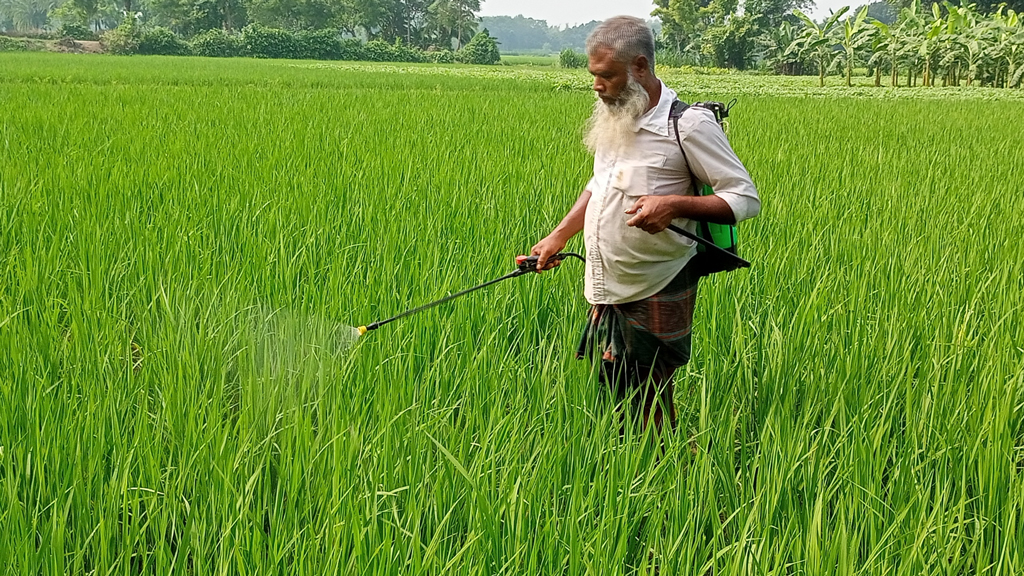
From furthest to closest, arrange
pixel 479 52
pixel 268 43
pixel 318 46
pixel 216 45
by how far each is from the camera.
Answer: pixel 479 52
pixel 318 46
pixel 268 43
pixel 216 45

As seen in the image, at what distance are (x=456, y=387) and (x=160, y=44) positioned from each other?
117ft

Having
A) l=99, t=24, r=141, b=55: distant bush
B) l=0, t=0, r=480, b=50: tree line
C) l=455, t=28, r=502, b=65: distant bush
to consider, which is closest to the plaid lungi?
l=99, t=24, r=141, b=55: distant bush

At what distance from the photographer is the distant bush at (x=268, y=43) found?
3597 cm

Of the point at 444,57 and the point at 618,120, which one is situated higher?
the point at 444,57

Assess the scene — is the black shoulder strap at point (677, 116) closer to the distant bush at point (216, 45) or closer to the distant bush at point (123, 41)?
the distant bush at point (123, 41)

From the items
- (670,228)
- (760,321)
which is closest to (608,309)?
(670,228)

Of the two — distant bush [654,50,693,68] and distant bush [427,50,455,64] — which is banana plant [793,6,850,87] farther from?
distant bush [427,50,455,64]

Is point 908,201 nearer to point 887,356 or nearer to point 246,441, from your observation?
point 887,356

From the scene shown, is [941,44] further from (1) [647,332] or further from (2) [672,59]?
(1) [647,332]

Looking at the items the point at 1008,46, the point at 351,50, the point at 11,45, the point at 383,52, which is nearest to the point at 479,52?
the point at 383,52

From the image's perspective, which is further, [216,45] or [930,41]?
[216,45]

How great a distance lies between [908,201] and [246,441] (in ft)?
12.1

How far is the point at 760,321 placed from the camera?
2385mm

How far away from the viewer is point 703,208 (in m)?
1.48
